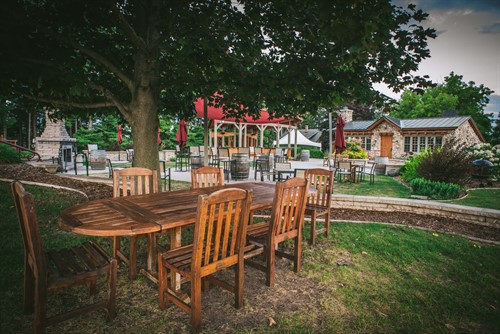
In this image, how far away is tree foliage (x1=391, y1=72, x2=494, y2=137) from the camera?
40375mm

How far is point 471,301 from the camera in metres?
2.76

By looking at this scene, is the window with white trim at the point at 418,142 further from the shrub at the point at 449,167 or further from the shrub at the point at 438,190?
the shrub at the point at 438,190

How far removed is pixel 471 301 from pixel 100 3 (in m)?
6.10

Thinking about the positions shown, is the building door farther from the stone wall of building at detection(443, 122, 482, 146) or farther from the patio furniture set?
the patio furniture set

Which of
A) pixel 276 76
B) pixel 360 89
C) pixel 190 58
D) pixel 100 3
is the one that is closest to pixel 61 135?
pixel 100 3

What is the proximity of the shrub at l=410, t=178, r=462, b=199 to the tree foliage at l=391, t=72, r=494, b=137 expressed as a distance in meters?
39.9

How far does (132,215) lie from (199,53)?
2808mm

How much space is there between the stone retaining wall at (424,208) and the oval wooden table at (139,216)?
140 inches

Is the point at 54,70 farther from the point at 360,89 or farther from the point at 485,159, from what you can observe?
the point at 485,159

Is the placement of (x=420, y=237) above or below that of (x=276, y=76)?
below

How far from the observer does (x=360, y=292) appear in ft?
9.41

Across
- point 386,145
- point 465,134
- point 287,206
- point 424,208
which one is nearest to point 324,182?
point 287,206

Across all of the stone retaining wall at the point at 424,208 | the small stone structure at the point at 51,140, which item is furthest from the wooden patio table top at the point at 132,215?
the small stone structure at the point at 51,140

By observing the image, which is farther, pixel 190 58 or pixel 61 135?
pixel 61 135
